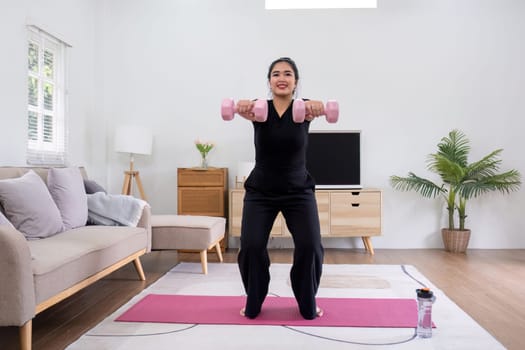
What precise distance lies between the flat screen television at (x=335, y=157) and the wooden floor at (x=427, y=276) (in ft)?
2.60

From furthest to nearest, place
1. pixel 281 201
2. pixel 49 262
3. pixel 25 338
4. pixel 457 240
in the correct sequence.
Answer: pixel 457 240, pixel 281 201, pixel 49 262, pixel 25 338

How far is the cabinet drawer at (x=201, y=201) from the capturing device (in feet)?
16.5

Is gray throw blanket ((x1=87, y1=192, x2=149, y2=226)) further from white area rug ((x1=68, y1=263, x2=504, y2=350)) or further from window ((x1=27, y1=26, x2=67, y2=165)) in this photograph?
window ((x1=27, y1=26, x2=67, y2=165))

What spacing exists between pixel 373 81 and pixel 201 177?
213 centimetres

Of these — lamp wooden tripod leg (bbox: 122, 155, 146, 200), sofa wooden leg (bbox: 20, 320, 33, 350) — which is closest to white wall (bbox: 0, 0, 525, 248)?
lamp wooden tripod leg (bbox: 122, 155, 146, 200)

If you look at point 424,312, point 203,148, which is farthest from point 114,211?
point 424,312

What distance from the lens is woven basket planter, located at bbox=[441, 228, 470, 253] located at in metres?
5.09

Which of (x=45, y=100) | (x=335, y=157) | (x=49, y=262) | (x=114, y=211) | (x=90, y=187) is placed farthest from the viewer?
(x=335, y=157)

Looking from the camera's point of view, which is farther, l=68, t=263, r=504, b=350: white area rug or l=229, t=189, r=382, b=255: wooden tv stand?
l=229, t=189, r=382, b=255: wooden tv stand

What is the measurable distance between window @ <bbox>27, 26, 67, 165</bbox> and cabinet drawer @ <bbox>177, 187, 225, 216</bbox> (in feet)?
3.95

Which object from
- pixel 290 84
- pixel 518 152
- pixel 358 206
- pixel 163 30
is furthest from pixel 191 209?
pixel 518 152

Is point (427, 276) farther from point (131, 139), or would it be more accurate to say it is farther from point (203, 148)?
point (131, 139)

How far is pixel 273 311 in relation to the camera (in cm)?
282

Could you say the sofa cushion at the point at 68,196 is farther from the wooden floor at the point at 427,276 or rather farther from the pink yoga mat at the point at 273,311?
the pink yoga mat at the point at 273,311
